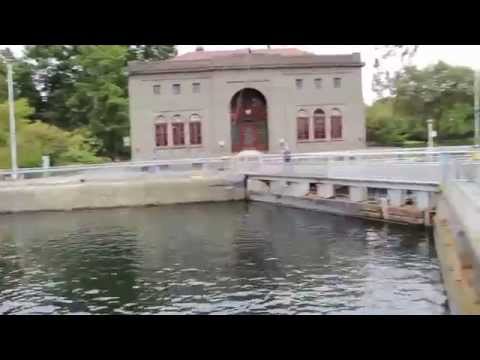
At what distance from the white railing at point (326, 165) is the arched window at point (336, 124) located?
1431cm

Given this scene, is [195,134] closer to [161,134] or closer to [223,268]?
[161,134]

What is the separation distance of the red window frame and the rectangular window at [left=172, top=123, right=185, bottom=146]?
11283mm

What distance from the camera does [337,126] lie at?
46.6m

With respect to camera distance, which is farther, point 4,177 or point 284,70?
point 284,70

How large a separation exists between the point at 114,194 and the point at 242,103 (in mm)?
17166

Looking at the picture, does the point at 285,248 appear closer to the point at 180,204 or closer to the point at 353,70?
the point at 180,204

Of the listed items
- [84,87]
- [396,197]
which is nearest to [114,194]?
[396,197]

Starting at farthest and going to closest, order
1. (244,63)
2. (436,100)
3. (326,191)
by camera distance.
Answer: (436,100)
(244,63)
(326,191)

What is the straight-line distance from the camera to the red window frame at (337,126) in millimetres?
46562

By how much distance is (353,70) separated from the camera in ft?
151

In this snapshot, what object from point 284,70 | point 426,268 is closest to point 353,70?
point 284,70

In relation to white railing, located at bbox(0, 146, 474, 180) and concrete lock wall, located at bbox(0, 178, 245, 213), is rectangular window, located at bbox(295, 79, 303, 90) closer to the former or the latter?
white railing, located at bbox(0, 146, 474, 180)
